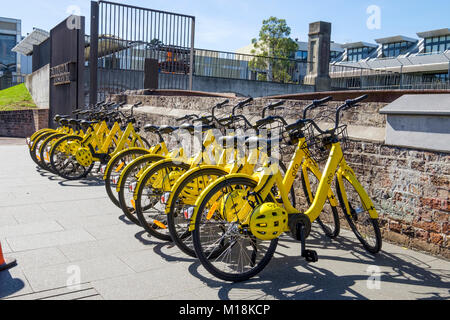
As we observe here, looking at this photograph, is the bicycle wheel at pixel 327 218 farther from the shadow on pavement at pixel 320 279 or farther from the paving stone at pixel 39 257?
the paving stone at pixel 39 257

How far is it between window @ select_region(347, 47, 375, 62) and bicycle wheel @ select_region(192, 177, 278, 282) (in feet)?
159

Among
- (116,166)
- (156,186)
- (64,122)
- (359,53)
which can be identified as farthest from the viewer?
(359,53)

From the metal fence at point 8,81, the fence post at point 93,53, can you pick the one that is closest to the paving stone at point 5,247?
the fence post at point 93,53

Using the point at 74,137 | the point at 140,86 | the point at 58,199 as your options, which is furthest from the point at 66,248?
the point at 140,86

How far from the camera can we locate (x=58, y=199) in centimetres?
633

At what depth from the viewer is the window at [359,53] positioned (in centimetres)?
4862

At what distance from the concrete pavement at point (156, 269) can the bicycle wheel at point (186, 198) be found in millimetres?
161

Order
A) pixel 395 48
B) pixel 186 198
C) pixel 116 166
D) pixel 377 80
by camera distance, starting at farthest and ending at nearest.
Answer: pixel 395 48 < pixel 377 80 < pixel 116 166 < pixel 186 198

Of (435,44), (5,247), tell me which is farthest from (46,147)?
(435,44)

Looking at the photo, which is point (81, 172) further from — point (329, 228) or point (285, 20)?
point (285, 20)

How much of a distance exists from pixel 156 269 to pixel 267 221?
998mm

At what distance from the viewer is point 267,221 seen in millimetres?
3426

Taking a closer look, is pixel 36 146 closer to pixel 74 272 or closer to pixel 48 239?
pixel 48 239

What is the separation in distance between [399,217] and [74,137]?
5649mm
